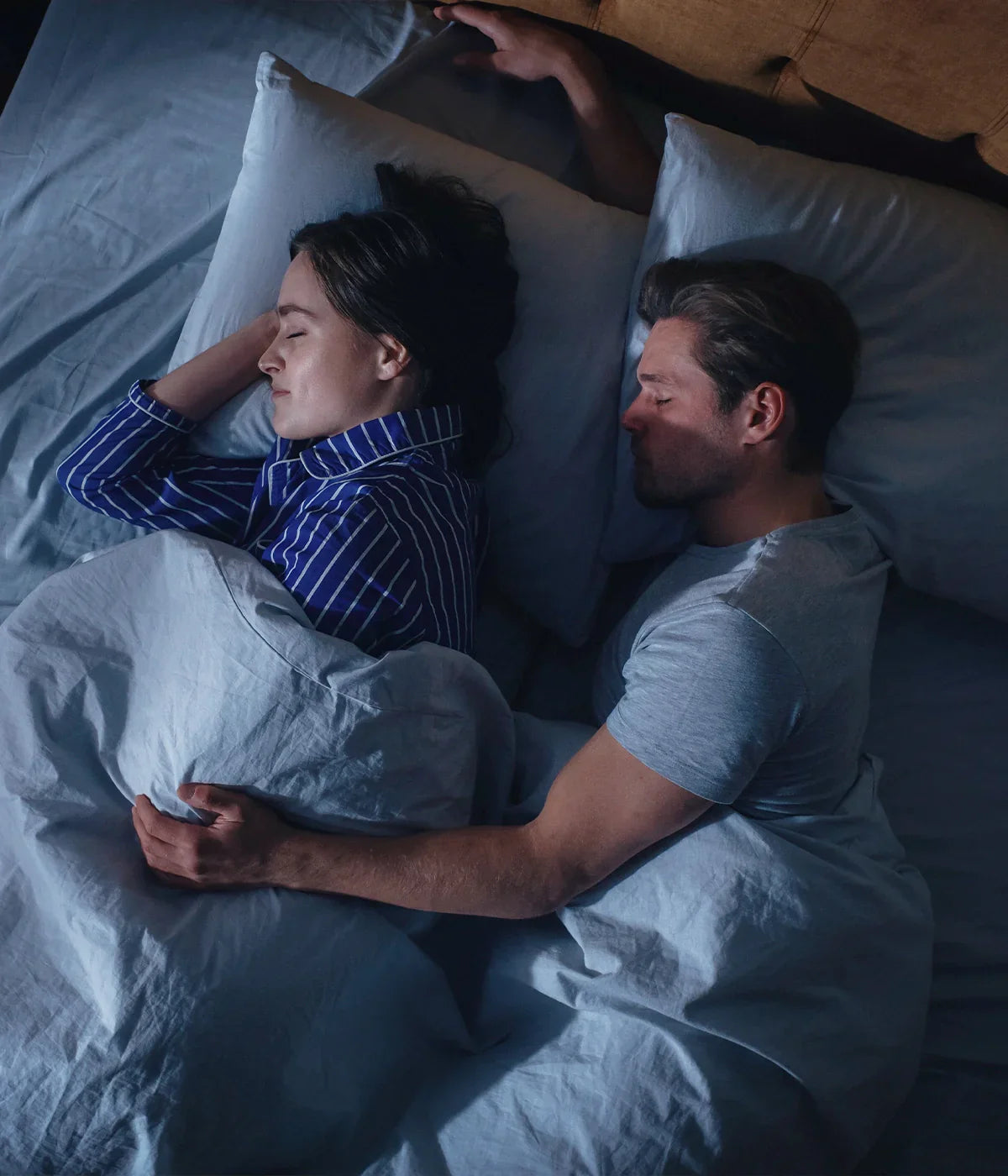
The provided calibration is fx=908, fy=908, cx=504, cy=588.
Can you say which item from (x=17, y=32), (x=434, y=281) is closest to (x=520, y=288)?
(x=434, y=281)

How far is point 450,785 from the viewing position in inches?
38.2

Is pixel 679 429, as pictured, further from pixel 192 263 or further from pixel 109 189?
pixel 109 189

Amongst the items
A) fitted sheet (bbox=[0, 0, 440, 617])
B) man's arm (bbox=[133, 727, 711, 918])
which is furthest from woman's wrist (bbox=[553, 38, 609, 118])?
man's arm (bbox=[133, 727, 711, 918])

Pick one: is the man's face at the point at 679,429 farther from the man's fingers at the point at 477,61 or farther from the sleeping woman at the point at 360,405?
the man's fingers at the point at 477,61

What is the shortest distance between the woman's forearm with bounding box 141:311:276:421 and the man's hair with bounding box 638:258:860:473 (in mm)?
521

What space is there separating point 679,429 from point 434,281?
36 cm

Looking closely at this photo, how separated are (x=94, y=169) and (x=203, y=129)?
0.56 feet

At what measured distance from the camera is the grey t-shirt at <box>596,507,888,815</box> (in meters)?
0.91

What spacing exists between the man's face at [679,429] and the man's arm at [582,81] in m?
0.35

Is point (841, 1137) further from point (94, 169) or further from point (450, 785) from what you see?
point (94, 169)

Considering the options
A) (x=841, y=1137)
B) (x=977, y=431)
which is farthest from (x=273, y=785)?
(x=977, y=431)

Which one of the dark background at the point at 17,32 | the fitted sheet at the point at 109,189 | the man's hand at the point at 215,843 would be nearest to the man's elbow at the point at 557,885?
the man's hand at the point at 215,843

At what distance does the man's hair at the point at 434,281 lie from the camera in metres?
1.11

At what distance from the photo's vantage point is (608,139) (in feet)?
4.46
